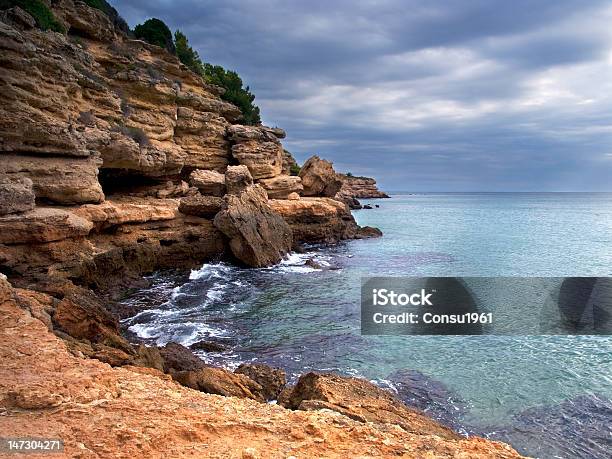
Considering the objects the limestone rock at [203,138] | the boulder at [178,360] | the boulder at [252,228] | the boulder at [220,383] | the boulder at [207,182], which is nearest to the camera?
the boulder at [220,383]

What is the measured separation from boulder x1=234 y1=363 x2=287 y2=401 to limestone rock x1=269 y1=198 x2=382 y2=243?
2234cm

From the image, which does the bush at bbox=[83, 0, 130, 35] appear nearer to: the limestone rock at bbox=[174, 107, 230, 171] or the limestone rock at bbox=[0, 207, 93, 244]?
the limestone rock at bbox=[174, 107, 230, 171]

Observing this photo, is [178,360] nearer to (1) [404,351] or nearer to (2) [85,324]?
(2) [85,324]

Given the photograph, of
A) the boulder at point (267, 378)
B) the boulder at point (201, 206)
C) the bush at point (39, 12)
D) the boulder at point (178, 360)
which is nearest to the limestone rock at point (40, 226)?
the boulder at point (178, 360)

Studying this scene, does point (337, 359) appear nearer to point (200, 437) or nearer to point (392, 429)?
point (392, 429)

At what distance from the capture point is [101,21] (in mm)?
27328

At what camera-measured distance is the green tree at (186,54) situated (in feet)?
142

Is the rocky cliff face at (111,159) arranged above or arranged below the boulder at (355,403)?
above

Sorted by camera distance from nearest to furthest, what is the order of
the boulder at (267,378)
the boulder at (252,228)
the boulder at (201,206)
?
the boulder at (267,378) → the boulder at (252,228) → the boulder at (201,206)

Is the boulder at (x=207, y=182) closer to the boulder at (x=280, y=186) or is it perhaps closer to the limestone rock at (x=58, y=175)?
the boulder at (x=280, y=186)

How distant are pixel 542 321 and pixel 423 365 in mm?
6233

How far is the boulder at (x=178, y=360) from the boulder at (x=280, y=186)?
2377 centimetres

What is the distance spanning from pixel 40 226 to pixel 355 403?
12.6m

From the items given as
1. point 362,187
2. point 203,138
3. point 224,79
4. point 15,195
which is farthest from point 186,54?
point 362,187
